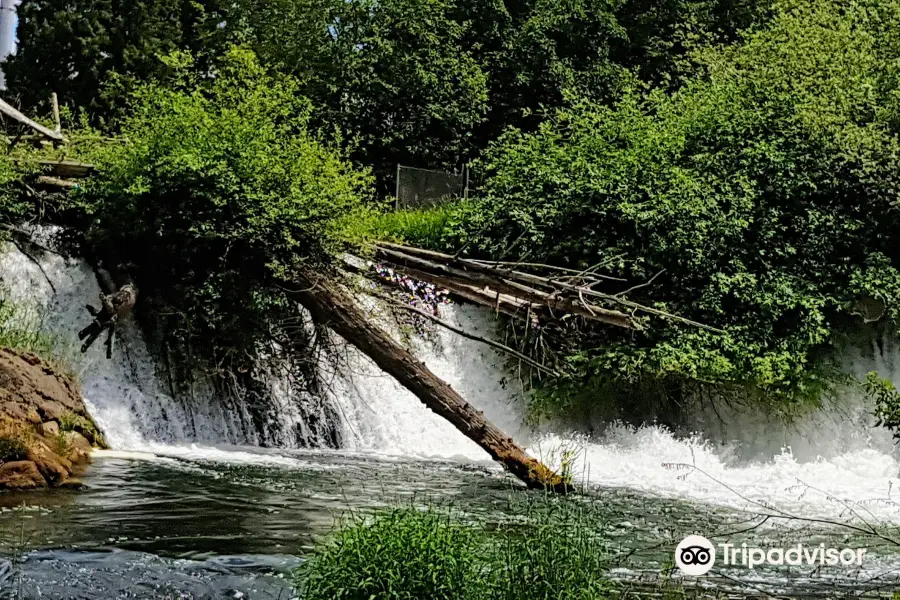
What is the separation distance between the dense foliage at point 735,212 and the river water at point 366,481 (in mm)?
1122

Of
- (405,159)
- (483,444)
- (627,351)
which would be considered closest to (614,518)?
(483,444)

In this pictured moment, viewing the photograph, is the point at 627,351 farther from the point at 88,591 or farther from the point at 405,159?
the point at 405,159

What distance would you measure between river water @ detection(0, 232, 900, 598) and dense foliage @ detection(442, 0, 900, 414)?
112 cm

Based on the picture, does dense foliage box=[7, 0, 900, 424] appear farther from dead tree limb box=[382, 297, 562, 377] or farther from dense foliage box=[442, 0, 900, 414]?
dead tree limb box=[382, 297, 562, 377]

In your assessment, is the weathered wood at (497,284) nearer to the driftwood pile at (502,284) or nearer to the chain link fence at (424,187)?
the driftwood pile at (502,284)

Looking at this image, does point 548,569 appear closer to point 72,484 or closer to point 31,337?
point 72,484

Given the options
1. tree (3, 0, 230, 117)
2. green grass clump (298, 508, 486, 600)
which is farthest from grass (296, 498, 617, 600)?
tree (3, 0, 230, 117)

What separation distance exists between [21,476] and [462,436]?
6.52 m

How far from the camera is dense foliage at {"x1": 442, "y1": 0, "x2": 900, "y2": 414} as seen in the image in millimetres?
14422

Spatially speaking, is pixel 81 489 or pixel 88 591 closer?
pixel 88 591

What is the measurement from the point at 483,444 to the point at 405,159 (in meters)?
15.8

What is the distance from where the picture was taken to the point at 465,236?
16.1 m

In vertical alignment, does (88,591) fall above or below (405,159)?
below

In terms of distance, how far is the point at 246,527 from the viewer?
7559mm
